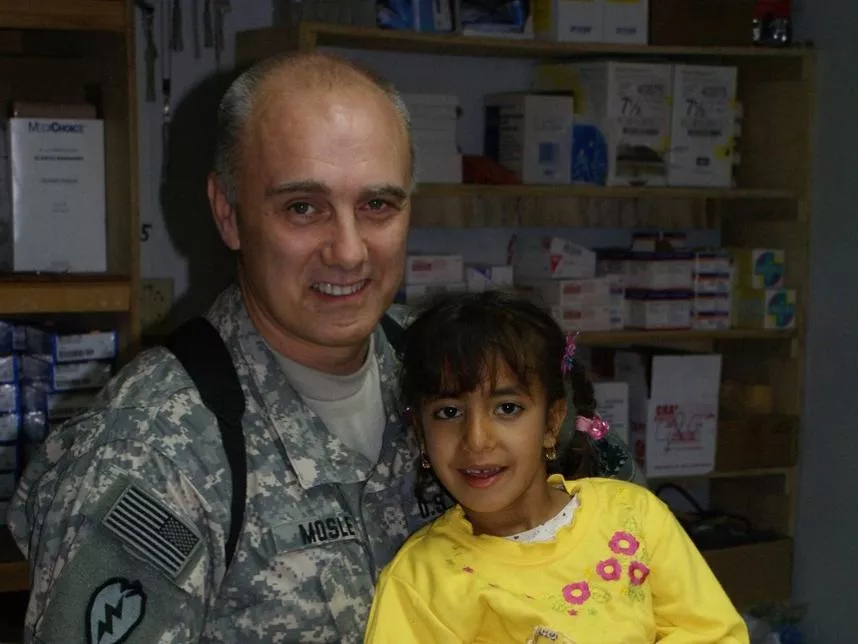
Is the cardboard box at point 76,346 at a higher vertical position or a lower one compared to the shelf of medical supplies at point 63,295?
lower

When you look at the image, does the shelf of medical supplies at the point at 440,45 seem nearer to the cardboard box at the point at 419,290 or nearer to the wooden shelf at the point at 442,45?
the wooden shelf at the point at 442,45

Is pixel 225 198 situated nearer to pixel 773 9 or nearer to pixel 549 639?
pixel 549 639

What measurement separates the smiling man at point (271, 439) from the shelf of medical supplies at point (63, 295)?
926 mm

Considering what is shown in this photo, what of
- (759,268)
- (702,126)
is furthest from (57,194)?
(759,268)

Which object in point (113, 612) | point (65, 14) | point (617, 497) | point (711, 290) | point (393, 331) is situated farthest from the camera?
point (711, 290)

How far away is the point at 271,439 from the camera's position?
1579mm

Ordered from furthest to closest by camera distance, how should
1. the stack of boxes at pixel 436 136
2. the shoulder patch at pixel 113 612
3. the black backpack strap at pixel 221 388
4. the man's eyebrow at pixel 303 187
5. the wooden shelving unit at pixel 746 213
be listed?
the wooden shelving unit at pixel 746 213, the stack of boxes at pixel 436 136, the man's eyebrow at pixel 303 187, the black backpack strap at pixel 221 388, the shoulder patch at pixel 113 612

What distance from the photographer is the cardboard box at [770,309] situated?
385 cm

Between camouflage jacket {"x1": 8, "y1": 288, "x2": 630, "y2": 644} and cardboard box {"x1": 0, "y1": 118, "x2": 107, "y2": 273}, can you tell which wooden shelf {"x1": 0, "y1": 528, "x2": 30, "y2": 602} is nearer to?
cardboard box {"x1": 0, "y1": 118, "x2": 107, "y2": 273}

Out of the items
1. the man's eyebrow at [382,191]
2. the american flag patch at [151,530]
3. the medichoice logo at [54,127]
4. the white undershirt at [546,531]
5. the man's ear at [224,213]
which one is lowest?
the white undershirt at [546,531]

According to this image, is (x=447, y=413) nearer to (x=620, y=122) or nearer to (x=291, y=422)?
(x=291, y=422)

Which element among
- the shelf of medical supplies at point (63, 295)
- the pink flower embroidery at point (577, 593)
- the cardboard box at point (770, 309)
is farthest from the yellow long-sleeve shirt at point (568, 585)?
the cardboard box at point (770, 309)

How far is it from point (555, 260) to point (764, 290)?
713mm

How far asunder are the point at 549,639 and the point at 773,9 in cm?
290
